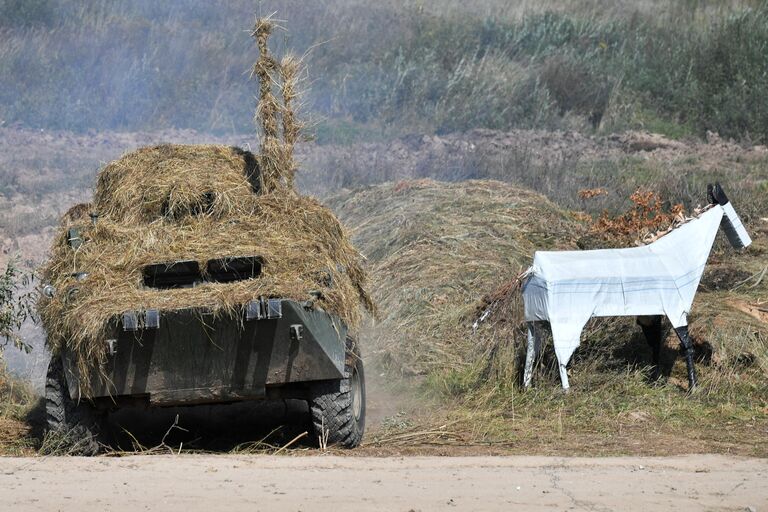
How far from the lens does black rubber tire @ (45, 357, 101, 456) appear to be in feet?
30.2

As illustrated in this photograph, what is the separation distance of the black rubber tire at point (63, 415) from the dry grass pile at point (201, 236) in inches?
12.8

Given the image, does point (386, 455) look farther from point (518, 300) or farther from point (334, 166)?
point (334, 166)

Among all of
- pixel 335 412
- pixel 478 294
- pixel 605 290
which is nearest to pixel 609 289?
pixel 605 290

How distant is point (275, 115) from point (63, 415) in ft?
10.7

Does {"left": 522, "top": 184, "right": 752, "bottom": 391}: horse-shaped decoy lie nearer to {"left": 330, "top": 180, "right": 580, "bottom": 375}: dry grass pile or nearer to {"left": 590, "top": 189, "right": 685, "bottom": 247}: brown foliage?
{"left": 330, "top": 180, "right": 580, "bottom": 375}: dry grass pile

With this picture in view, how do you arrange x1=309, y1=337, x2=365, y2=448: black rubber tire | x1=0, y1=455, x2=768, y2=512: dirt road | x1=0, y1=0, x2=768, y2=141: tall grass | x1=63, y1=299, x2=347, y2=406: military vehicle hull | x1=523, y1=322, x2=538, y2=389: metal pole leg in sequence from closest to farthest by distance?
1. x1=0, y1=455, x2=768, y2=512: dirt road
2. x1=63, y1=299, x2=347, y2=406: military vehicle hull
3. x1=309, y1=337, x2=365, y2=448: black rubber tire
4. x1=523, y1=322, x2=538, y2=389: metal pole leg
5. x1=0, y1=0, x2=768, y2=141: tall grass

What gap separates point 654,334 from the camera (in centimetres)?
1153

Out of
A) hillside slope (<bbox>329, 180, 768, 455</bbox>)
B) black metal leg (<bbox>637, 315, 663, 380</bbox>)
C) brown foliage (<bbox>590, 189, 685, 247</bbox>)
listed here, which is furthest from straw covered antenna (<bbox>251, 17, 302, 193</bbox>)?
brown foliage (<bbox>590, 189, 685, 247</bbox>)

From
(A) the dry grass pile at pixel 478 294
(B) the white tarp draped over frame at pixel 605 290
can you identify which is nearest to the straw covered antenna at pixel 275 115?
(B) the white tarp draped over frame at pixel 605 290

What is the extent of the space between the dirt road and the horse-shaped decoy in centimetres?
207

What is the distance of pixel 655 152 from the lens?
22.8 meters

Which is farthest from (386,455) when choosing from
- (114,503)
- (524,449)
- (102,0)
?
(102,0)

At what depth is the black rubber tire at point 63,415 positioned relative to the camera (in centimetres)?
921

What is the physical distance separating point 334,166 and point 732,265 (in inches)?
383
